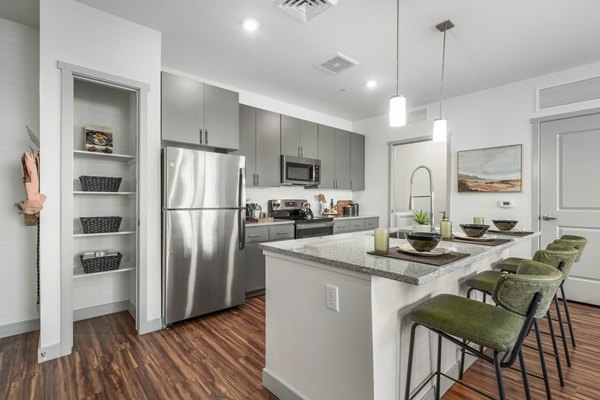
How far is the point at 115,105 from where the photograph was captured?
122 inches

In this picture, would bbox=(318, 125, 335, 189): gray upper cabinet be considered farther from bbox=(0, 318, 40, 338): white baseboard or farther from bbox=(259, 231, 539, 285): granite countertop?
bbox=(0, 318, 40, 338): white baseboard

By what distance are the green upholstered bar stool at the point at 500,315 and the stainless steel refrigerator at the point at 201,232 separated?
213 centimetres

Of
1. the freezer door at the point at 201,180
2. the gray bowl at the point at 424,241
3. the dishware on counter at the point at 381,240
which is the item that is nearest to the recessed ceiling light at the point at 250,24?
the freezer door at the point at 201,180

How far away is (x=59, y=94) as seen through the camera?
2291 mm

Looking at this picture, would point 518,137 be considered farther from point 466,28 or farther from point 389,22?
point 389,22

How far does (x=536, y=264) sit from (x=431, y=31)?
7.33 feet

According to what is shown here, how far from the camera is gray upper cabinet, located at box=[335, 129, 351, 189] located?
5074 millimetres

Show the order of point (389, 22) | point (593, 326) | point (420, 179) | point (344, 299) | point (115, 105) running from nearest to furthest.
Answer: point (344, 299) → point (389, 22) → point (593, 326) → point (115, 105) → point (420, 179)

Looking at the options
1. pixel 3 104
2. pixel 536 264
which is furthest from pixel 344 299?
pixel 3 104

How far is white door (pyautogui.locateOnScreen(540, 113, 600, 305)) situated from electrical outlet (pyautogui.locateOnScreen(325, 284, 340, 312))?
3.59m

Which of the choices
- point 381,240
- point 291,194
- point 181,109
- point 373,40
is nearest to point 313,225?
point 291,194

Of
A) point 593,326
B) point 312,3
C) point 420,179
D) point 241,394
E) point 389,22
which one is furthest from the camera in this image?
point 420,179

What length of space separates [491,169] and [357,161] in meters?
2.10

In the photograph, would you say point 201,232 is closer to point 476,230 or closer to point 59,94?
point 59,94
